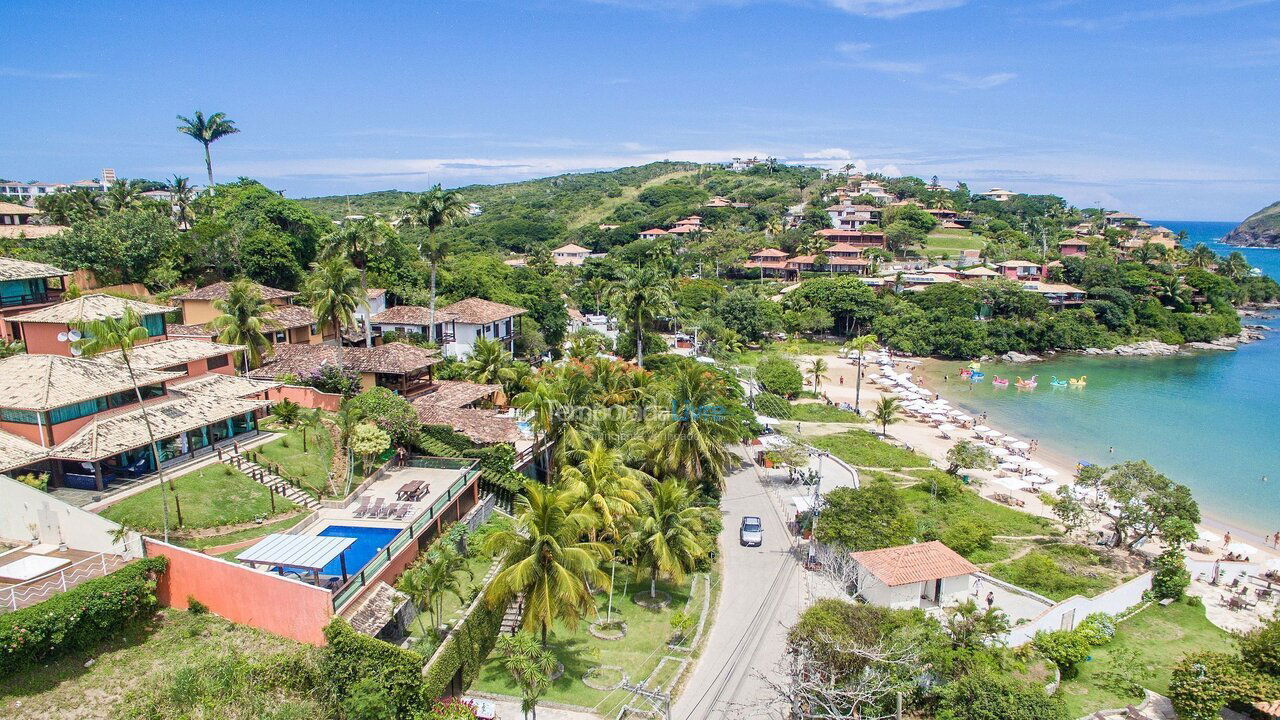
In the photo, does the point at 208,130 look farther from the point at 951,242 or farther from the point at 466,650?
the point at 951,242

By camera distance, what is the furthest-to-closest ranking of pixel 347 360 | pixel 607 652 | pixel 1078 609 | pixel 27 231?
pixel 27 231
pixel 347 360
pixel 1078 609
pixel 607 652

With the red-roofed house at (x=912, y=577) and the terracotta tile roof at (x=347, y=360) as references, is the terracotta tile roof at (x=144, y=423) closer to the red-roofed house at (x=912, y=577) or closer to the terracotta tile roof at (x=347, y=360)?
the terracotta tile roof at (x=347, y=360)

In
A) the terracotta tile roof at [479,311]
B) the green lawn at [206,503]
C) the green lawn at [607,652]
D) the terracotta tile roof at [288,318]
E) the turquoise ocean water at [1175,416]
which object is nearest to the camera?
the green lawn at [607,652]

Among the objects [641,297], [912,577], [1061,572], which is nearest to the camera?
[912,577]

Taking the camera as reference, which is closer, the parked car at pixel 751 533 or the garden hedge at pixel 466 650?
the garden hedge at pixel 466 650

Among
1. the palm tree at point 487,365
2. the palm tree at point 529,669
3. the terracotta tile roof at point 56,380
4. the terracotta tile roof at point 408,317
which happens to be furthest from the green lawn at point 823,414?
the terracotta tile roof at point 56,380

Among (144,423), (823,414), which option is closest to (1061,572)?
(823,414)

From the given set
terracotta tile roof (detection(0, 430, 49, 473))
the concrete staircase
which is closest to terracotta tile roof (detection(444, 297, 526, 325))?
the concrete staircase
